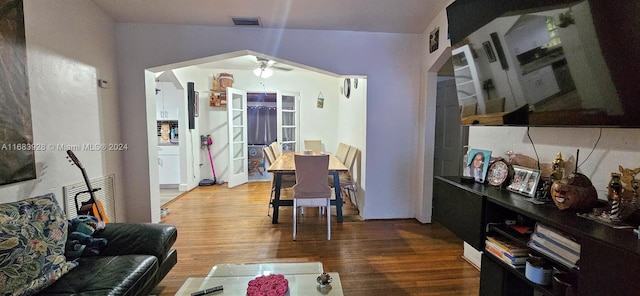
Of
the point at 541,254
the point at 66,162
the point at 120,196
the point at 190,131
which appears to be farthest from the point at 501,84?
the point at 190,131

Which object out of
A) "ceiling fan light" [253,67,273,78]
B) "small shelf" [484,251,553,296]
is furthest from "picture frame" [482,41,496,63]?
"ceiling fan light" [253,67,273,78]

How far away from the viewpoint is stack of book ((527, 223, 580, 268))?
1177mm

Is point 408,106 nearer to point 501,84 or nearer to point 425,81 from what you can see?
point 425,81

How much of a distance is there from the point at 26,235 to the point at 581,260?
8.67ft

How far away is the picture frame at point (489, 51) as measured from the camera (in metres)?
1.60

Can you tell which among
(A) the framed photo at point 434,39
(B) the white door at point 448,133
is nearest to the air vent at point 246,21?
(A) the framed photo at point 434,39

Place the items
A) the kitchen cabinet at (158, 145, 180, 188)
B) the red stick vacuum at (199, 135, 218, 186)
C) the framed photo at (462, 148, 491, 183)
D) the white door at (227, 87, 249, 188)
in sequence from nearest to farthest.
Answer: the framed photo at (462, 148, 491, 183), the kitchen cabinet at (158, 145, 180, 188), the white door at (227, 87, 249, 188), the red stick vacuum at (199, 135, 218, 186)

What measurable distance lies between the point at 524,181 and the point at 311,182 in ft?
6.37

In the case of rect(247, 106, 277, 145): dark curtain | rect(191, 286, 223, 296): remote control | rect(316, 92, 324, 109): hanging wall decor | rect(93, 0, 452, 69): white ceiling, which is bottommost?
rect(191, 286, 223, 296): remote control

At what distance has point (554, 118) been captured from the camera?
4.44ft

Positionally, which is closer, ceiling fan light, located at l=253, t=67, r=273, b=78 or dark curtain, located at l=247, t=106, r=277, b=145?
ceiling fan light, located at l=253, t=67, r=273, b=78

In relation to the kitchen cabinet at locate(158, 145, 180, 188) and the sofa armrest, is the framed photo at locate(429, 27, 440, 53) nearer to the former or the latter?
the sofa armrest

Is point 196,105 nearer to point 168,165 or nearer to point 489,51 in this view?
point 168,165

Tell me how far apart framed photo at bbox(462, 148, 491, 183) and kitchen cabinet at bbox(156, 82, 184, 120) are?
4.85 m
